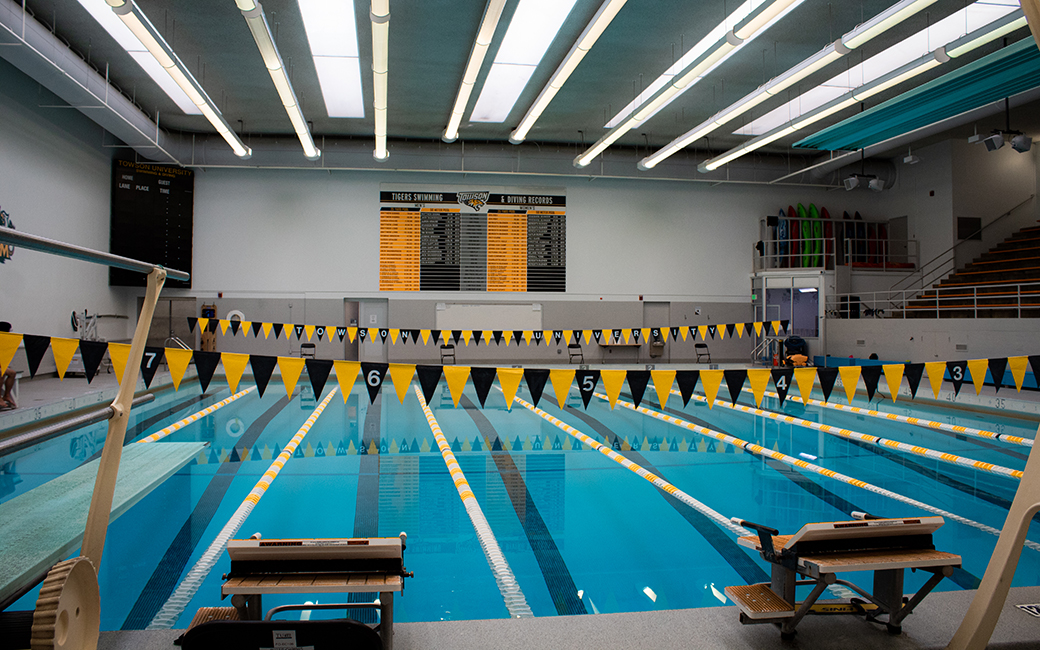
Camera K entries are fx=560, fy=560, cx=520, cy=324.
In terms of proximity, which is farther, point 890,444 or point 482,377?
point 890,444

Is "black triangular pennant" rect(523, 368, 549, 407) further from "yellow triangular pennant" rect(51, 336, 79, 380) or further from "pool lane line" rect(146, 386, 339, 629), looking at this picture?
"yellow triangular pennant" rect(51, 336, 79, 380)

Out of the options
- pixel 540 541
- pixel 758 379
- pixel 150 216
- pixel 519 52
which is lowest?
pixel 540 541

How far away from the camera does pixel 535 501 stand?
478 centimetres

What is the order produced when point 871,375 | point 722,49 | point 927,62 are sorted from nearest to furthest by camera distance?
point 871,375 → point 722,49 → point 927,62

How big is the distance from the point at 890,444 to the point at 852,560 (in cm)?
527

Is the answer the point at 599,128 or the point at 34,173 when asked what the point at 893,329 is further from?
the point at 34,173

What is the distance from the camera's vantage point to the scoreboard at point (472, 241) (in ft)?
50.4

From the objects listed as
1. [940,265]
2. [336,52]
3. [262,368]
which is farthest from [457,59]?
[940,265]

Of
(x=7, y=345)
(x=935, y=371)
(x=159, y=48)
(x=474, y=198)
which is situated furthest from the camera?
(x=474, y=198)

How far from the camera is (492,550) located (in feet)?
12.3

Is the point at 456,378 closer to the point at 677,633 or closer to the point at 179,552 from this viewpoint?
the point at 179,552

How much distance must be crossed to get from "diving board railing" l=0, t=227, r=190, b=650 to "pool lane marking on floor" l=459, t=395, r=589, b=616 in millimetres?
2098

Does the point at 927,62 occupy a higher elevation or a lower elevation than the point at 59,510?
higher

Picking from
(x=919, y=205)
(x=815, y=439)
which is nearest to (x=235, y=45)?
(x=815, y=439)
